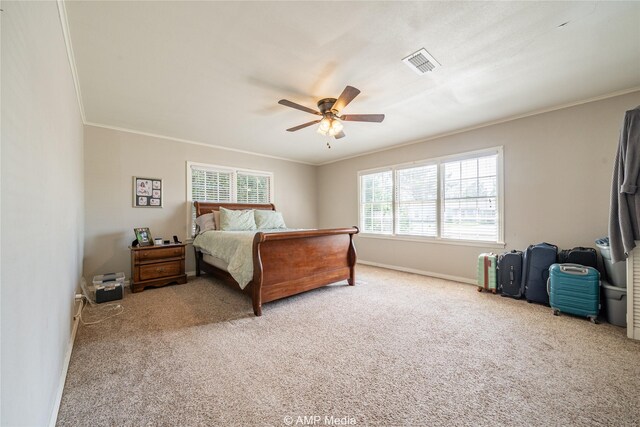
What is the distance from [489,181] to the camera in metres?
3.65

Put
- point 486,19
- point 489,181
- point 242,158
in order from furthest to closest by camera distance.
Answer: point 242,158, point 489,181, point 486,19

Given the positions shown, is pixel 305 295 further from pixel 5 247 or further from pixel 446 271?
pixel 5 247

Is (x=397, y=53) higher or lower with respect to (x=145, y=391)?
higher

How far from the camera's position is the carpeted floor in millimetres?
1355

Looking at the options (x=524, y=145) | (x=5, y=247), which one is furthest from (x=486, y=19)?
(x=5, y=247)

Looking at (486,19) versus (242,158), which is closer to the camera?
(486,19)

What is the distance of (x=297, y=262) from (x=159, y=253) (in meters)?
2.24

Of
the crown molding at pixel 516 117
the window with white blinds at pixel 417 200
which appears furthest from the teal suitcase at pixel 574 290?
the crown molding at pixel 516 117

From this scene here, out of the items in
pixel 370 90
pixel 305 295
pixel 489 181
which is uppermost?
pixel 370 90

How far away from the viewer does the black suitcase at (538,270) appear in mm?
2896

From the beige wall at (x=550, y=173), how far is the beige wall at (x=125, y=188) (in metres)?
4.36

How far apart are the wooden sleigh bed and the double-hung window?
4.59 ft

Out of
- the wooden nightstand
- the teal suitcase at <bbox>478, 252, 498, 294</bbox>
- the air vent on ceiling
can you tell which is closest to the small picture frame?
the wooden nightstand

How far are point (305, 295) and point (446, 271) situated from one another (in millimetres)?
2460
